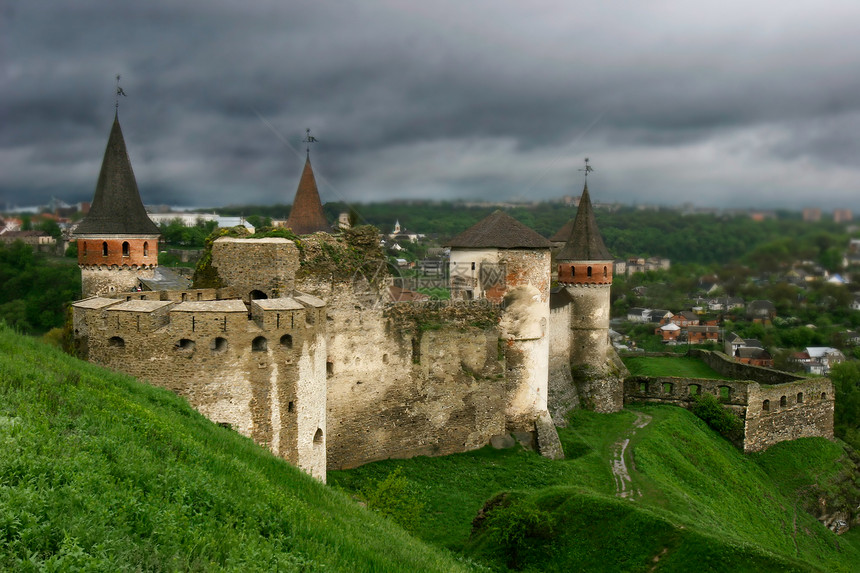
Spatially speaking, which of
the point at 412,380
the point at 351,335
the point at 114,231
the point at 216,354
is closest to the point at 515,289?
the point at 412,380

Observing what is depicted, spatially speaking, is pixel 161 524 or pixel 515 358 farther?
pixel 515 358

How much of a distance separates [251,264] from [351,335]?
4283 millimetres

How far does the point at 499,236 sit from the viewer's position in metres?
26.2

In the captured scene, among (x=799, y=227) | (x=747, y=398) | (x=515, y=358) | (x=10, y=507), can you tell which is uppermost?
(x=799, y=227)

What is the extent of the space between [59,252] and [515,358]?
3529 centimetres

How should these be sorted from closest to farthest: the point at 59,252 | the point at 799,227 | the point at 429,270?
1. the point at 799,227
2. the point at 429,270
3. the point at 59,252

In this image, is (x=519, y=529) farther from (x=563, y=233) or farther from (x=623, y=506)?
(x=563, y=233)

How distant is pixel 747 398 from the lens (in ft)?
117

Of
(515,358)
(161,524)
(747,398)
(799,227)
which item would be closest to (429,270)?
(515,358)

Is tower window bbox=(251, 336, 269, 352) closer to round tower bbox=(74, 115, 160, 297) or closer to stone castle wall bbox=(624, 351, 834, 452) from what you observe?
round tower bbox=(74, 115, 160, 297)

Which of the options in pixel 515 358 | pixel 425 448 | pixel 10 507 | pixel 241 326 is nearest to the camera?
pixel 10 507

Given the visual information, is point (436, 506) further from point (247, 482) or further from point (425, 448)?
point (247, 482)

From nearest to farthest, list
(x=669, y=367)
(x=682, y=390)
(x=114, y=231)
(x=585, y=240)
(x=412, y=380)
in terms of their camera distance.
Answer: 1. (x=412, y=380)
2. (x=114, y=231)
3. (x=585, y=240)
4. (x=682, y=390)
5. (x=669, y=367)

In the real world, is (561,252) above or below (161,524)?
above
